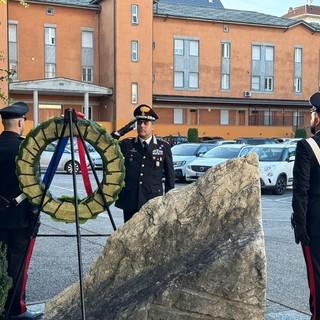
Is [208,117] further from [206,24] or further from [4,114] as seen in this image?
[4,114]

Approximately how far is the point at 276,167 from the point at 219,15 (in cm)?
3545

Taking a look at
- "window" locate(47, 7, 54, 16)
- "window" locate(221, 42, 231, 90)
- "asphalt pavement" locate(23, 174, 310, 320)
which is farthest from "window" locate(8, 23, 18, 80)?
"asphalt pavement" locate(23, 174, 310, 320)

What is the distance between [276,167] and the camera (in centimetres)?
1669

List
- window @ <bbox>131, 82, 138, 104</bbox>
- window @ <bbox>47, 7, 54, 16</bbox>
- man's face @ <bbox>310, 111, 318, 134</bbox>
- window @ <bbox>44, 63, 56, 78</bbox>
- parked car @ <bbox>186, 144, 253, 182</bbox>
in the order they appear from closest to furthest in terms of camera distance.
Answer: man's face @ <bbox>310, 111, 318, 134</bbox> < parked car @ <bbox>186, 144, 253, 182</bbox> < window @ <bbox>47, 7, 54, 16</bbox> < window @ <bbox>131, 82, 138, 104</bbox> < window @ <bbox>44, 63, 56, 78</bbox>

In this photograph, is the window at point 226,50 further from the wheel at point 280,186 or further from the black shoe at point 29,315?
the black shoe at point 29,315

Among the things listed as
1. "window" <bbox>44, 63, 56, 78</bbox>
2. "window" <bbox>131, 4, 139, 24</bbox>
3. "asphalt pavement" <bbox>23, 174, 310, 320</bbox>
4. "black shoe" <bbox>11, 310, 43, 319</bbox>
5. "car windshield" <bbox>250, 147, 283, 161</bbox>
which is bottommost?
"asphalt pavement" <bbox>23, 174, 310, 320</bbox>

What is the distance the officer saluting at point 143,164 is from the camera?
230 inches

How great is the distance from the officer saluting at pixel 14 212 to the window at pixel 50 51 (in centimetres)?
4038

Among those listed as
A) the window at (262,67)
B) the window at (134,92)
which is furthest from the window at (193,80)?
the window at (134,92)

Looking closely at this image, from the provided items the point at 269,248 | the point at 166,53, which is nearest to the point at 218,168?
the point at 269,248

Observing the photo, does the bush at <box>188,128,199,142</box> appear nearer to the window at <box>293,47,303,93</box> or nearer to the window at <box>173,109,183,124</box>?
the window at <box>173,109,183,124</box>

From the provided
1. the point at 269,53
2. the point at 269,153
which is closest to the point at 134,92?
the point at 269,53

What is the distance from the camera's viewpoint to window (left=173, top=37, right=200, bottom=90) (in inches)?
1861

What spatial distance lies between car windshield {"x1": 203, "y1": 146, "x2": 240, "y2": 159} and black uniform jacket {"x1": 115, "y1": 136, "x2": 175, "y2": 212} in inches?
522
